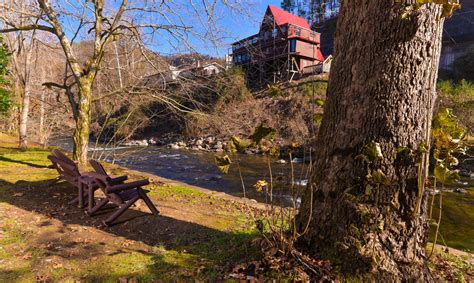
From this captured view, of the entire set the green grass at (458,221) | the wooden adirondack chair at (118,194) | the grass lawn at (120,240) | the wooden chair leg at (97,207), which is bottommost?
the green grass at (458,221)

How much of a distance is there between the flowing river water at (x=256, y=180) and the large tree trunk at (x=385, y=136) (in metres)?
0.69

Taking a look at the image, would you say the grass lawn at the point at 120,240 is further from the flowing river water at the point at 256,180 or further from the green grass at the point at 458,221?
the green grass at the point at 458,221

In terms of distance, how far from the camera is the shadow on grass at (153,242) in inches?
117

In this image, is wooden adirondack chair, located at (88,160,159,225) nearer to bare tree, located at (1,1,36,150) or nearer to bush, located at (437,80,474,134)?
bare tree, located at (1,1,36,150)

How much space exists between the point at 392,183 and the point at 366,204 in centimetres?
26

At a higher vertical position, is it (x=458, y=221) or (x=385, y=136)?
(x=385, y=136)

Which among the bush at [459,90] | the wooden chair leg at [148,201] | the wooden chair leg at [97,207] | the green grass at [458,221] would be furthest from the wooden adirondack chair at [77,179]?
the bush at [459,90]

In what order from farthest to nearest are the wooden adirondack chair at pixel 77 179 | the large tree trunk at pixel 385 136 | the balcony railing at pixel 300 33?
the balcony railing at pixel 300 33
the wooden adirondack chair at pixel 77 179
the large tree trunk at pixel 385 136

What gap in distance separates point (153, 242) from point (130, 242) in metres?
0.28

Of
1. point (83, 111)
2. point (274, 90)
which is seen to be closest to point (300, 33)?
point (83, 111)

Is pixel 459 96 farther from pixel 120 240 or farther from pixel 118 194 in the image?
pixel 120 240

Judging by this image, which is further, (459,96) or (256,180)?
(459,96)

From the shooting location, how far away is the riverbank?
288 cm

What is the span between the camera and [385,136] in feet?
7.93
